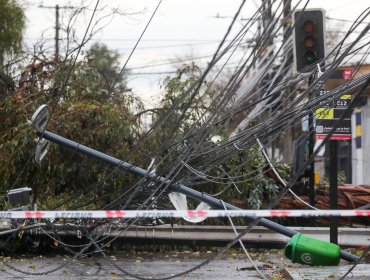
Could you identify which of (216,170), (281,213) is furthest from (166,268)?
(281,213)

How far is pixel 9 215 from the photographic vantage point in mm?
7391

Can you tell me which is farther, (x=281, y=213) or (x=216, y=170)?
(x=216, y=170)

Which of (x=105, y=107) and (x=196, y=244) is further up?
(x=105, y=107)

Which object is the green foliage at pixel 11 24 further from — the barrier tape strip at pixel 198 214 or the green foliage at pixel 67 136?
the barrier tape strip at pixel 198 214

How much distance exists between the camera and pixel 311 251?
852cm

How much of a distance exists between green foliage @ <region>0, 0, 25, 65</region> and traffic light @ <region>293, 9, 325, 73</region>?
9974mm

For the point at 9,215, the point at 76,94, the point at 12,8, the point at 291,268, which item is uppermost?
the point at 12,8

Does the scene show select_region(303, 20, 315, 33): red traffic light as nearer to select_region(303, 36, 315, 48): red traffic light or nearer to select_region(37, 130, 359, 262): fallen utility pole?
select_region(303, 36, 315, 48): red traffic light

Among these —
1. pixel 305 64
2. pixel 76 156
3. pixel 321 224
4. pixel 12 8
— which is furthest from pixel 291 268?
pixel 12 8

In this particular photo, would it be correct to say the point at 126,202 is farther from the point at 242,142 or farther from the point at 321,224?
the point at 321,224

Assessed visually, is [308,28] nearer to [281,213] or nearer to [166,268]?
[166,268]

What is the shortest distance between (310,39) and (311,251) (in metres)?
3.64

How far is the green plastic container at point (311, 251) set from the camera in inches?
336

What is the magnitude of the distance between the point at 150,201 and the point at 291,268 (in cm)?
240
